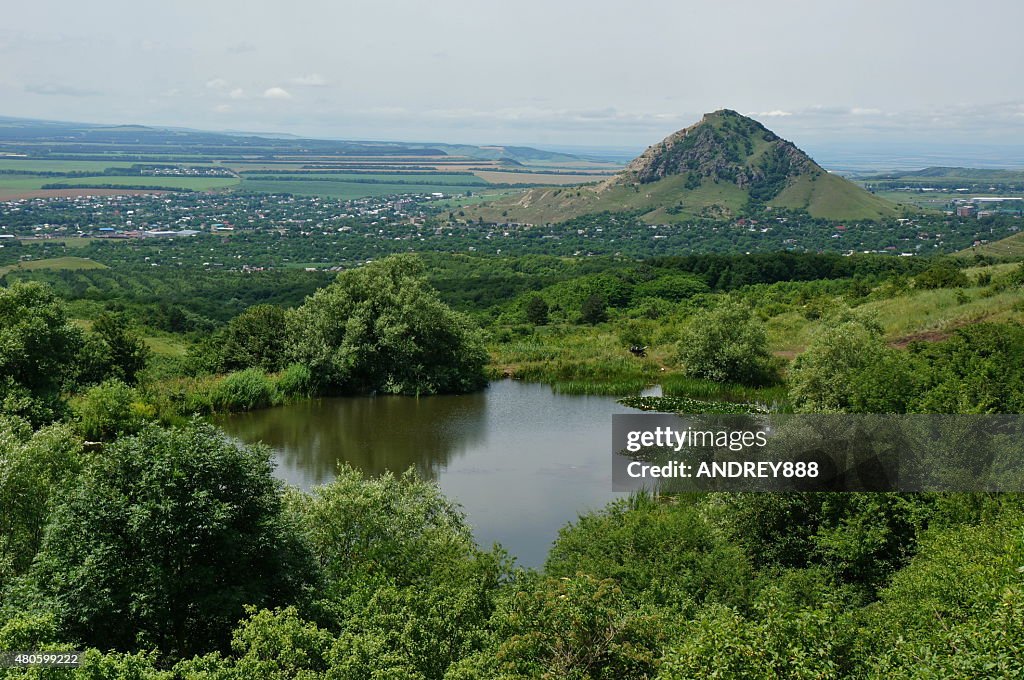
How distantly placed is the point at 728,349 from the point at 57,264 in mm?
92452

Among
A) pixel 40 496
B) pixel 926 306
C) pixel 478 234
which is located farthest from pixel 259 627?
pixel 478 234

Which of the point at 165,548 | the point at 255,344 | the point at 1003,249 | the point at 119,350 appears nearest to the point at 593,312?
the point at 255,344

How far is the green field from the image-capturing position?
101 m

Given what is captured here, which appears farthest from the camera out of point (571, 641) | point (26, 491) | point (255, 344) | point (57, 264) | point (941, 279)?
point (57, 264)

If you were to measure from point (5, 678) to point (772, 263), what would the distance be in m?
73.4

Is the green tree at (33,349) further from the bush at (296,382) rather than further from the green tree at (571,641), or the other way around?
the green tree at (571,641)

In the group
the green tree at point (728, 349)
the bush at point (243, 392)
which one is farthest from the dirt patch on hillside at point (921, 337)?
the bush at point (243, 392)

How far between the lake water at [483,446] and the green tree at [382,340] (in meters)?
1.06

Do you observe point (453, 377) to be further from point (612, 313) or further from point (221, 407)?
point (612, 313)

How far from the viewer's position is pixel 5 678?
10641mm

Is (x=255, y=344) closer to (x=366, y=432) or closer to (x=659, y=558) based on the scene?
(x=366, y=432)

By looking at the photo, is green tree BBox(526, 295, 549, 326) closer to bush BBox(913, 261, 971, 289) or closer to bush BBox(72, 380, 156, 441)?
bush BBox(913, 261, 971, 289)

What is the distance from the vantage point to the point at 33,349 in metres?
30.6

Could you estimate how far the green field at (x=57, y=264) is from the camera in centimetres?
10127
